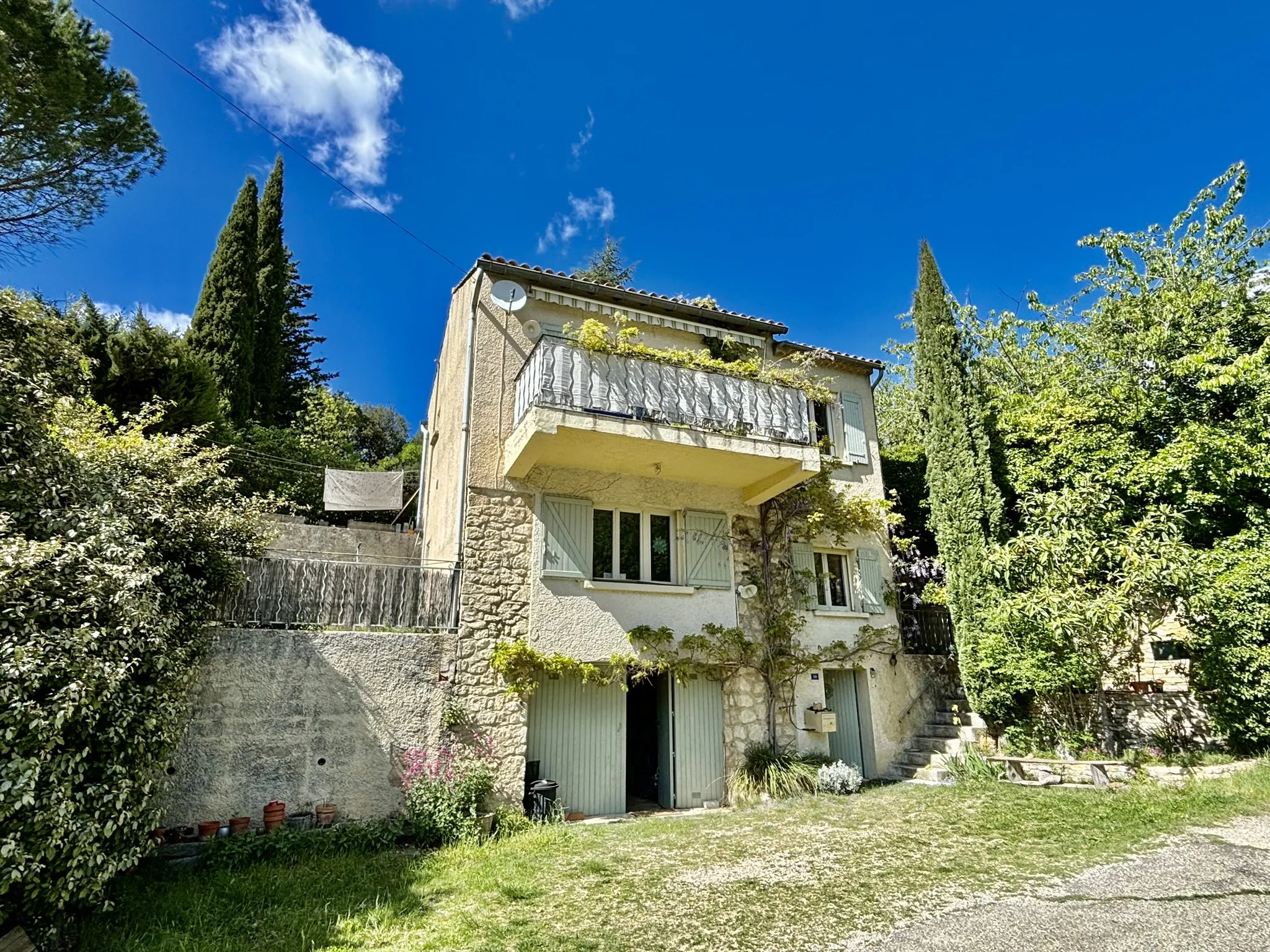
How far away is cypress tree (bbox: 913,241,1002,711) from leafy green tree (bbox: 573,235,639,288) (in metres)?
10.3

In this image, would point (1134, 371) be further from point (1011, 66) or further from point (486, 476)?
point (486, 476)

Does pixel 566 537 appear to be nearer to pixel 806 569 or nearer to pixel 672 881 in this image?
pixel 806 569

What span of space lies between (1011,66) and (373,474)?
1847cm

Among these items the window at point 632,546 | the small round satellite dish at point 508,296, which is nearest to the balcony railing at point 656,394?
the small round satellite dish at point 508,296

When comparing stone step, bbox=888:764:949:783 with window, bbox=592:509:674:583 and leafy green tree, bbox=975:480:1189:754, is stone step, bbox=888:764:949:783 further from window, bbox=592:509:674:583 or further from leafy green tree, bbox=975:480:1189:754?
window, bbox=592:509:674:583

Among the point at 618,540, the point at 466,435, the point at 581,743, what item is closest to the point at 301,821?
the point at 581,743

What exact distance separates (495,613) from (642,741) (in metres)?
4.90

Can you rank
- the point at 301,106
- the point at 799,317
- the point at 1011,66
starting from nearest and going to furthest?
the point at 301,106, the point at 1011,66, the point at 799,317

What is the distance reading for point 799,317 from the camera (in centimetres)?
1460

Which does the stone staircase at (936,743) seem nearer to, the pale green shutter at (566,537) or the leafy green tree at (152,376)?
the pale green shutter at (566,537)

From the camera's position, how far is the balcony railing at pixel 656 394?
33.2ft

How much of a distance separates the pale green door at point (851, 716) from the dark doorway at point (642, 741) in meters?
3.55

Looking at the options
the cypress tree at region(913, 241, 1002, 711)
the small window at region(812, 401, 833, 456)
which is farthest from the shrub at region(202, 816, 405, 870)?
the small window at region(812, 401, 833, 456)

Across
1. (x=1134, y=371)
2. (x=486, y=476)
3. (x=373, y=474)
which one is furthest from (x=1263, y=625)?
(x=373, y=474)
